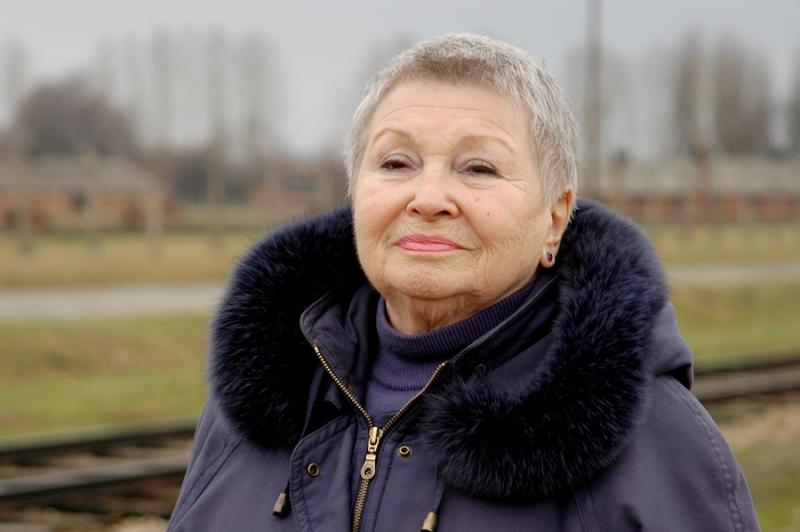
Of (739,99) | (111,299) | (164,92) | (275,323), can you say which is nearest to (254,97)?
(164,92)

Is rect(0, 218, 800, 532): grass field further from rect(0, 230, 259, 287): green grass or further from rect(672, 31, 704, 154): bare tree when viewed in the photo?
rect(672, 31, 704, 154): bare tree

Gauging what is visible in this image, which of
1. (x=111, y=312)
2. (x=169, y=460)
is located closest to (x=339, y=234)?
(x=169, y=460)

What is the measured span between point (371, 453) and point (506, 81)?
2.73ft

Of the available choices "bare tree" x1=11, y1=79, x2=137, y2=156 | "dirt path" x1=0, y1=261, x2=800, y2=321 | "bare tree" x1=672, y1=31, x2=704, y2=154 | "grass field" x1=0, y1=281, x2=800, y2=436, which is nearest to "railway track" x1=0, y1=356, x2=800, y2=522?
"grass field" x1=0, y1=281, x2=800, y2=436

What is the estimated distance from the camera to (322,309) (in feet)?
7.76

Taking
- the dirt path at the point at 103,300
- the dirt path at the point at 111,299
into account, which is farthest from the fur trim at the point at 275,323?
the dirt path at the point at 103,300

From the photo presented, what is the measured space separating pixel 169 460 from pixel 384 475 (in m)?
5.86

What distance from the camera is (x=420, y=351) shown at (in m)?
2.11

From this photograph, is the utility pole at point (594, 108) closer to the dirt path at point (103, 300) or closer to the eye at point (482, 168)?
the dirt path at point (103, 300)

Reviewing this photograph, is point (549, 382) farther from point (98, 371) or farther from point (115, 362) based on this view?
point (115, 362)

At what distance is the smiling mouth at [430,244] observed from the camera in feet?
6.61

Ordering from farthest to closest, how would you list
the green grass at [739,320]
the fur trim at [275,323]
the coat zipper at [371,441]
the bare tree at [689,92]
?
the bare tree at [689,92] < the green grass at [739,320] < the fur trim at [275,323] < the coat zipper at [371,441]

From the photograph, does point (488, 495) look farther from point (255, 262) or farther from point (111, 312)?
point (111, 312)

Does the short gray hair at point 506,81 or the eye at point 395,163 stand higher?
the short gray hair at point 506,81
